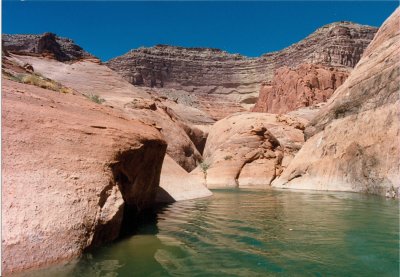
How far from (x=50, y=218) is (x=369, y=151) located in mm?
15179

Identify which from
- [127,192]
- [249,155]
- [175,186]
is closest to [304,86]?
[249,155]

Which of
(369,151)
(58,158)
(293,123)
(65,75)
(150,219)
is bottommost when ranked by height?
(150,219)

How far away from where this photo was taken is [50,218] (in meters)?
5.07

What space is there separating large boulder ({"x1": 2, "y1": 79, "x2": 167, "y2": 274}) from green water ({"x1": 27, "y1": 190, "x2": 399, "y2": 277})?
1.37 feet

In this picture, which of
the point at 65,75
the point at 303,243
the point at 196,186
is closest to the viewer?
the point at 303,243

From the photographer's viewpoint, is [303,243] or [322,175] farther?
[322,175]

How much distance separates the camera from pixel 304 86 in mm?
70938

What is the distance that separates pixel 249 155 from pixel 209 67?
379 feet

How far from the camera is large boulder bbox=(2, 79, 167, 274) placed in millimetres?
4852

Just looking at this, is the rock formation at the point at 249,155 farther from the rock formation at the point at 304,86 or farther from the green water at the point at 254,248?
the rock formation at the point at 304,86

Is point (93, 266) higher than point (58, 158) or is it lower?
lower

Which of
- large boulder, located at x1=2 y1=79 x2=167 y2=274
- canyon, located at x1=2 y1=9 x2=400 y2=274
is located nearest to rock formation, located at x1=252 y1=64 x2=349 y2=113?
canyon, located at x1=2 y1=9 x2=400 y2=274

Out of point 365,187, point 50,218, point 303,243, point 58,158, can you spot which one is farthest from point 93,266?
point 365,187

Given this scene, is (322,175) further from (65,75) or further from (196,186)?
(65,75)
